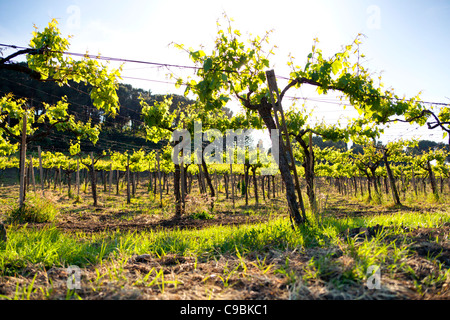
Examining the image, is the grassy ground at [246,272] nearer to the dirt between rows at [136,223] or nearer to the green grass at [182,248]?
the green grass at [182,248]

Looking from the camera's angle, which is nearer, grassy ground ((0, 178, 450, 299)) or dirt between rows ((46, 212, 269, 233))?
grassy ground ((0, 178, 450, 299))

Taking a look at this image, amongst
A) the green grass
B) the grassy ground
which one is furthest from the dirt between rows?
the grassy ground

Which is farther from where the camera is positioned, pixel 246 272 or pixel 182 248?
pixel 182 248

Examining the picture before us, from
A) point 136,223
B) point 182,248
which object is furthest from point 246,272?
point 136,223

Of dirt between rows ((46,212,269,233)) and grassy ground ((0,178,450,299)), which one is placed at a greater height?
grassy ground ((0,178,450,299))

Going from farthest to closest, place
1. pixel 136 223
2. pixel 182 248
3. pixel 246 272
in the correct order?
pixel 136 223 < pixel 182 248 < pixel 246 272

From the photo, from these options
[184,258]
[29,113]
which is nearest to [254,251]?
[184,258]

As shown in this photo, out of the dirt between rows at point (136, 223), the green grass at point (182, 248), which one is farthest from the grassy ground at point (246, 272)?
the dirt between rows at point (136, 223)

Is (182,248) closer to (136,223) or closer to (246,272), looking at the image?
(246,272)

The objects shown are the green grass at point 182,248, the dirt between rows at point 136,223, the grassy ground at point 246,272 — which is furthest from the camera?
the dirt between rows at point 136,223

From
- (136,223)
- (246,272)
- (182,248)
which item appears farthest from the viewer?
(136,223)

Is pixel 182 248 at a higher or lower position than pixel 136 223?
higher

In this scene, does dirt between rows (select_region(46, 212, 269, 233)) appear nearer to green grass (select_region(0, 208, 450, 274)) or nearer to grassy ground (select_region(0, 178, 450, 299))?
green grass (select_region(0, 208, 450, 274))

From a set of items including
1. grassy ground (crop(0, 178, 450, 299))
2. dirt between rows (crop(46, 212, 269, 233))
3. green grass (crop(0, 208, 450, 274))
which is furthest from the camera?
dirt between rows (crop(46, 212, 269, 233))
